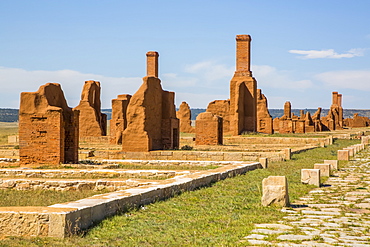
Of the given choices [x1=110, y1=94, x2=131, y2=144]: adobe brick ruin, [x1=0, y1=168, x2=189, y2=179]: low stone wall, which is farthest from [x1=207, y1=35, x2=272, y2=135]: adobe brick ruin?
[x1=0, y1=168, x2=189, y2=179]: low stone wall

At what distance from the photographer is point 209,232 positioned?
19.8 ft

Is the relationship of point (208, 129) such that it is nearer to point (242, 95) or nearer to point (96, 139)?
point (242, 95)

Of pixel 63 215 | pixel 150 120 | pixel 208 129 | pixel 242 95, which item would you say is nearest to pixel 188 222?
pixel 63 215

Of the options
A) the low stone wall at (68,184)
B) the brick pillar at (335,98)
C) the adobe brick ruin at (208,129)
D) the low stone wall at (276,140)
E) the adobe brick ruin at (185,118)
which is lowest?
the low stone wall at (68,184)

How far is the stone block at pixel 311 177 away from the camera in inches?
424

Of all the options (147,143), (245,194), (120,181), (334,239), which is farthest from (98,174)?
(334,239)

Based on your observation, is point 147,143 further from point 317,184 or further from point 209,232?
point 209,232

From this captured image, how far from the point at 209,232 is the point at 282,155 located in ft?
41.3

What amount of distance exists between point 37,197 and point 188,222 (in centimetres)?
411

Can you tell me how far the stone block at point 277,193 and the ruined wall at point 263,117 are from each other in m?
32.8

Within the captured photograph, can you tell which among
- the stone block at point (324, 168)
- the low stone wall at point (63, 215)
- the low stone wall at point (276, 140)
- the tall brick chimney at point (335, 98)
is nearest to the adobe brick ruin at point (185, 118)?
the low stone wall at point (276, 140)

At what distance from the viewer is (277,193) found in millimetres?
7895

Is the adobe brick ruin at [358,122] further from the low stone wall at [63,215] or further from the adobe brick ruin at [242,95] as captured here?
the low stone wall at [63,215]

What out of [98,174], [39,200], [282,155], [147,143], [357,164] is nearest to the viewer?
[39,200]
